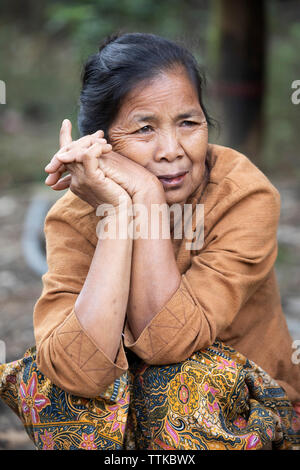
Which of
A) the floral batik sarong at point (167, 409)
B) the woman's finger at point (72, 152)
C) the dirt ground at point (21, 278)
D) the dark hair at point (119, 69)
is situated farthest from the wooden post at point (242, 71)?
the floral batik sarong at point (167, 409)

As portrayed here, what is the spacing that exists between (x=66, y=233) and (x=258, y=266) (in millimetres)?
794

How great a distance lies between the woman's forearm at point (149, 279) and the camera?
7.26 feet

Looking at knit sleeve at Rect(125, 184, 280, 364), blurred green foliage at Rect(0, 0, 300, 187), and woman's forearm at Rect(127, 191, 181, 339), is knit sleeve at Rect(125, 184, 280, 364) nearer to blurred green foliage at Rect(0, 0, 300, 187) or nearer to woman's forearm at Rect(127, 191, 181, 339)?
woman's forearm at Rect(127, 191, 181, 339)

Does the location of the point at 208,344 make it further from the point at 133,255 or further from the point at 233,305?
the point at 133,255

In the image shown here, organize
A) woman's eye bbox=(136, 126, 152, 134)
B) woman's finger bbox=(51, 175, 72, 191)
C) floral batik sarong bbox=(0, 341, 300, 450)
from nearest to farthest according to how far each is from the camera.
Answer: floral batik sarong bbox=(0, 341, 300, 450)
woman's eye bbox=(136, 126, 152, 134)
woman's finger bbox=(51, 175, 72, 191)

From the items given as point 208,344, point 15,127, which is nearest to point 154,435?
point 208,344

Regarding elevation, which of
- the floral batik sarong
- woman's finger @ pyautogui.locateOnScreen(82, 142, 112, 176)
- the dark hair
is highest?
the dark hair

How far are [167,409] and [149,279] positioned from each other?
0.46 m

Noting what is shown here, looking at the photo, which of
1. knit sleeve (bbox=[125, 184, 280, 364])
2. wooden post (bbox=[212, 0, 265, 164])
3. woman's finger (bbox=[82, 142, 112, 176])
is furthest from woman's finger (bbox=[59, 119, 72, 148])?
wooden post (bbox=[212, 0, 265, 164])

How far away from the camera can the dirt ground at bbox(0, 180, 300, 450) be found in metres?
3.14

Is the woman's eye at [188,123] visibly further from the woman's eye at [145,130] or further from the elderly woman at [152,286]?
the woman's eye at [145,130]

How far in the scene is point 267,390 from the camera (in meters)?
2.34

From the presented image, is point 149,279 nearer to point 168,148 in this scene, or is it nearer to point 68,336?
point 68,336

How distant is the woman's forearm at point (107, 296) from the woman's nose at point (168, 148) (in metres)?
0.36
